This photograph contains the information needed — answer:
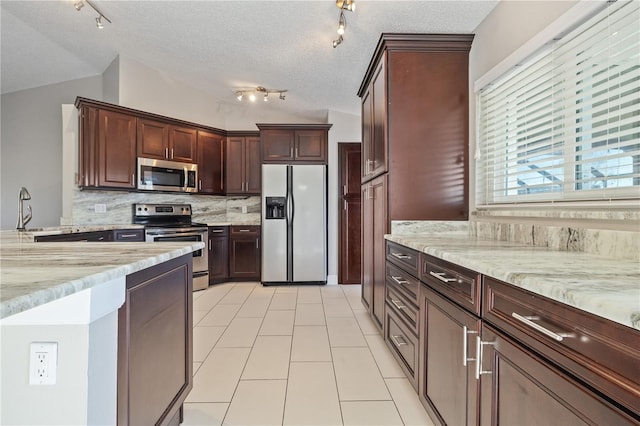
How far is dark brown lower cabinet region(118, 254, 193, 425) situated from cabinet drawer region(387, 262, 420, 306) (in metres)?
1.24

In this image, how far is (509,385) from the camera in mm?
935

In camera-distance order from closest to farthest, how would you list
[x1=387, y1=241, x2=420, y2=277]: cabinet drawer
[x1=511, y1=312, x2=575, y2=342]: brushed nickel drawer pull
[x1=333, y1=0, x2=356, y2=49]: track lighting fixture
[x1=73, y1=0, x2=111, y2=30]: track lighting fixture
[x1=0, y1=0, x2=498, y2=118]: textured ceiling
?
[x1=511, y1=312, x2=575, y2=342]: brushed nickel drawer pull < [x1=387, y1=241, x2=420, y2=277]: cabinet drawer < [x1=333, y1=0, x2=356, y2=49]: track lighting fixture < [x1=0, y1=0, x2=498, y2=118]: textured ceiling < [x1=73, y1=0, x2=111, y2=30]: track lighting fixture

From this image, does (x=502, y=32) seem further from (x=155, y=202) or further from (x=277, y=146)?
(x=155, y=202)

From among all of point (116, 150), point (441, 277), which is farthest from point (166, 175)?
point (441, 277)

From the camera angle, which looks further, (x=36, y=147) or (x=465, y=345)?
(x=36, y=147)

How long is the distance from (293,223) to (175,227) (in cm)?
159

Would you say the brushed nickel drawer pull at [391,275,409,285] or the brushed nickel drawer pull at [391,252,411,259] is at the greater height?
the brushed nickel drawer pull at [391,252,411,259]

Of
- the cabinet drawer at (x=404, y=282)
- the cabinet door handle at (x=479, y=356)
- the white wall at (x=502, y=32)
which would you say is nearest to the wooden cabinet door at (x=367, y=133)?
the white wall at (x=502, y=32)

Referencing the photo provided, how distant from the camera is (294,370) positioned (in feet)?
7.07

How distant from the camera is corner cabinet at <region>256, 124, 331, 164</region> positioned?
463cm

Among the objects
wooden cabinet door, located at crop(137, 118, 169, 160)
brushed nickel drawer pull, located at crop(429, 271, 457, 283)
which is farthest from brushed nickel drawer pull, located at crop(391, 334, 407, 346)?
wooden cabinet door, located at crop(137, 118, 169, 160)

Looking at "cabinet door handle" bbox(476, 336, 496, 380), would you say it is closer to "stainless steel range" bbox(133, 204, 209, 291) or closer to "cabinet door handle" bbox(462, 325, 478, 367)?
"cabinet door handle" bbox(462, 325, 478, 367)

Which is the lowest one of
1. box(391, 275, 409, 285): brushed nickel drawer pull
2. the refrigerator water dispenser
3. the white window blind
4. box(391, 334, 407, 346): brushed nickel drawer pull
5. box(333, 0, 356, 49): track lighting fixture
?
box(391, 334, 407, 346): brushed nickel drawer pull

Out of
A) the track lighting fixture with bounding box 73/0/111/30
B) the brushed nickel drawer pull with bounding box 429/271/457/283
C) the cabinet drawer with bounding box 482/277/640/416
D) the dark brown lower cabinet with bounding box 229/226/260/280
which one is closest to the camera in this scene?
the cabinet drawer with bounding box 482/277/640/416
